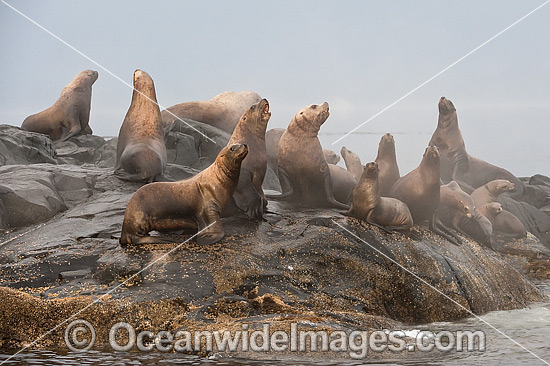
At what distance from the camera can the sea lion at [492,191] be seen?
12.5 metres

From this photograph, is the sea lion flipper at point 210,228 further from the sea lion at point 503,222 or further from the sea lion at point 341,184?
the sea lion at point 503,222

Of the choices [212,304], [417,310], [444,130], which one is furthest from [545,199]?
[212,304]

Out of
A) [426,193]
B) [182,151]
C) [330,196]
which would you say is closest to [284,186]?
[330,196]

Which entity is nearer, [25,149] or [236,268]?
[236,268]

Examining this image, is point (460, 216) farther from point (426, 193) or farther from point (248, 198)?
point (248, 198)

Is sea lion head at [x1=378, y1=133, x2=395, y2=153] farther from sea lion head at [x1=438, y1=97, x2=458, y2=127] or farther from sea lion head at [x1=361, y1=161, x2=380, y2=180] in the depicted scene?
sea lion head at [x1=438, y1=97, x2=458, y2=127]

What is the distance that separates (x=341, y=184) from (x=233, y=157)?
290 centimetres

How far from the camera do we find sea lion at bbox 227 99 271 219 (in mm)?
7251

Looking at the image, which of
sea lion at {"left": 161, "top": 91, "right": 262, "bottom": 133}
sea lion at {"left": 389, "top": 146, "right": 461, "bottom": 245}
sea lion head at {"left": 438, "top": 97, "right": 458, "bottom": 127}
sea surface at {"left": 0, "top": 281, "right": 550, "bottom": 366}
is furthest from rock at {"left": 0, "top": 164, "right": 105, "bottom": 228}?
sea lion head at {"left": 438, "top": 97, "right": 458, "bottom": 127}

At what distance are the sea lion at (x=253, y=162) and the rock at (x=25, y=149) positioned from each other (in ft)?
19.7

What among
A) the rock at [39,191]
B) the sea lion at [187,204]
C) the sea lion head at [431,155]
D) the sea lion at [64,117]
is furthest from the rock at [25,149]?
the sea lion head at [431,155]

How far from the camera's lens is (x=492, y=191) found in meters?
12.7

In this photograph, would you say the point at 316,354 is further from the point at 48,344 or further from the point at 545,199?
the point at 545,199

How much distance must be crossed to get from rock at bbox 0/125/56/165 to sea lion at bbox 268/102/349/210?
5.84 m
